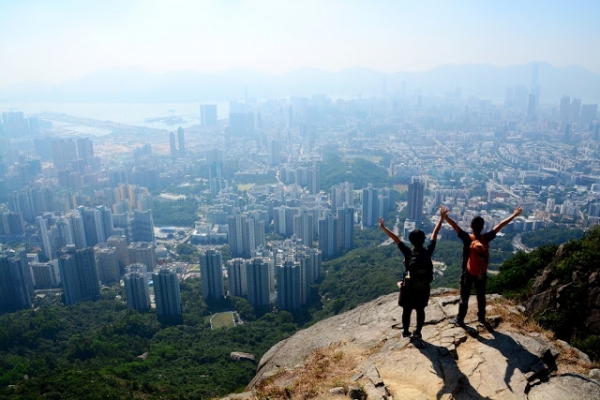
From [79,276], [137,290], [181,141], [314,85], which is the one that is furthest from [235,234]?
[314,85]

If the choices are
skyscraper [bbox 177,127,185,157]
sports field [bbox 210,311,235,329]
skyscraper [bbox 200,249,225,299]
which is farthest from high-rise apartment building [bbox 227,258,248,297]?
skyscraper [bbox 177,127,185,157]

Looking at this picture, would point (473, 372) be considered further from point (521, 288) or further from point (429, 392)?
point (521, 288)

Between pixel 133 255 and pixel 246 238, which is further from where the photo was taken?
pixel 246 238

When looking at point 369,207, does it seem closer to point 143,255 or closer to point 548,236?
point 548,236

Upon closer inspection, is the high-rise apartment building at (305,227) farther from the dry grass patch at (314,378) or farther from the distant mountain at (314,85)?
the distant mountain at (314,85)

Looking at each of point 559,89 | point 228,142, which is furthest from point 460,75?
point 228,142

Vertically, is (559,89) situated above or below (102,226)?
above

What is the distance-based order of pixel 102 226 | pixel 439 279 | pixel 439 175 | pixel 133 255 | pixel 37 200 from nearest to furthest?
pixel 439 279
pixel 133 255
pixel 102 226
pixel 37 200
pixel 439 175
